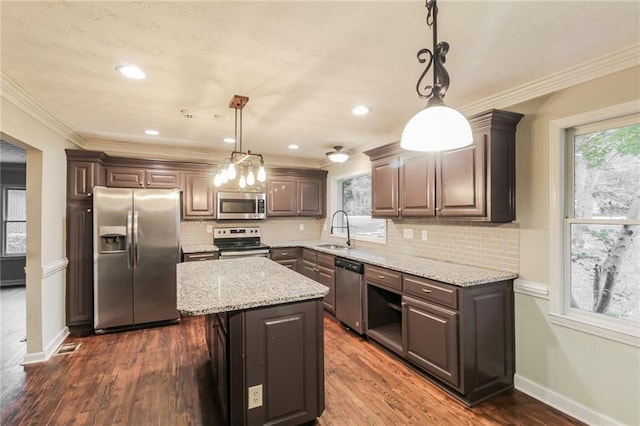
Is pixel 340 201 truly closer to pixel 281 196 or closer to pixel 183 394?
pixel 281 196

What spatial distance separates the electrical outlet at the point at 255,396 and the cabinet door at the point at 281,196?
350cm

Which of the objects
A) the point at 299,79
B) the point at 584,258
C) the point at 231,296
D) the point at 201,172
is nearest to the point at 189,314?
the point at 231,296

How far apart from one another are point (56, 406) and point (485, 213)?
3.63m

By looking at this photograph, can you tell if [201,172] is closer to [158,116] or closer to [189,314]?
[158,116]

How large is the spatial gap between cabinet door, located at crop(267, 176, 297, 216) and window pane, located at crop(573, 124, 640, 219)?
3.86 m

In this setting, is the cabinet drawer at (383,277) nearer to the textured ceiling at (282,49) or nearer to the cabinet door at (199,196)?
the textured ceiling at (282,49)

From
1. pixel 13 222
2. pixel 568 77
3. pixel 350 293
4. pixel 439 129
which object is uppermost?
pixel 568 77

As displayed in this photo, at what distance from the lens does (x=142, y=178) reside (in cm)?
425

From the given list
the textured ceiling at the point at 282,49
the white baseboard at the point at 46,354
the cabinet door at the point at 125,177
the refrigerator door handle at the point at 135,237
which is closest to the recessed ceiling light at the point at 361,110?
the textured ceiling at the point at 282,49

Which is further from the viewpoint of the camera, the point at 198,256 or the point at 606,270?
the point at 198,256

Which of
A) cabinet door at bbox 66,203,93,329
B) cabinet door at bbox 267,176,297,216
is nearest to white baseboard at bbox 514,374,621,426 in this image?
cabinet door at bbox 267,176,297,216

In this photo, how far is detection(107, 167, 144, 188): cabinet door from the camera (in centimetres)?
408

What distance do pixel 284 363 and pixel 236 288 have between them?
1.90 feet

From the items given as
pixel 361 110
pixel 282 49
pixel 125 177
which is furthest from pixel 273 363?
pixel 125 177
